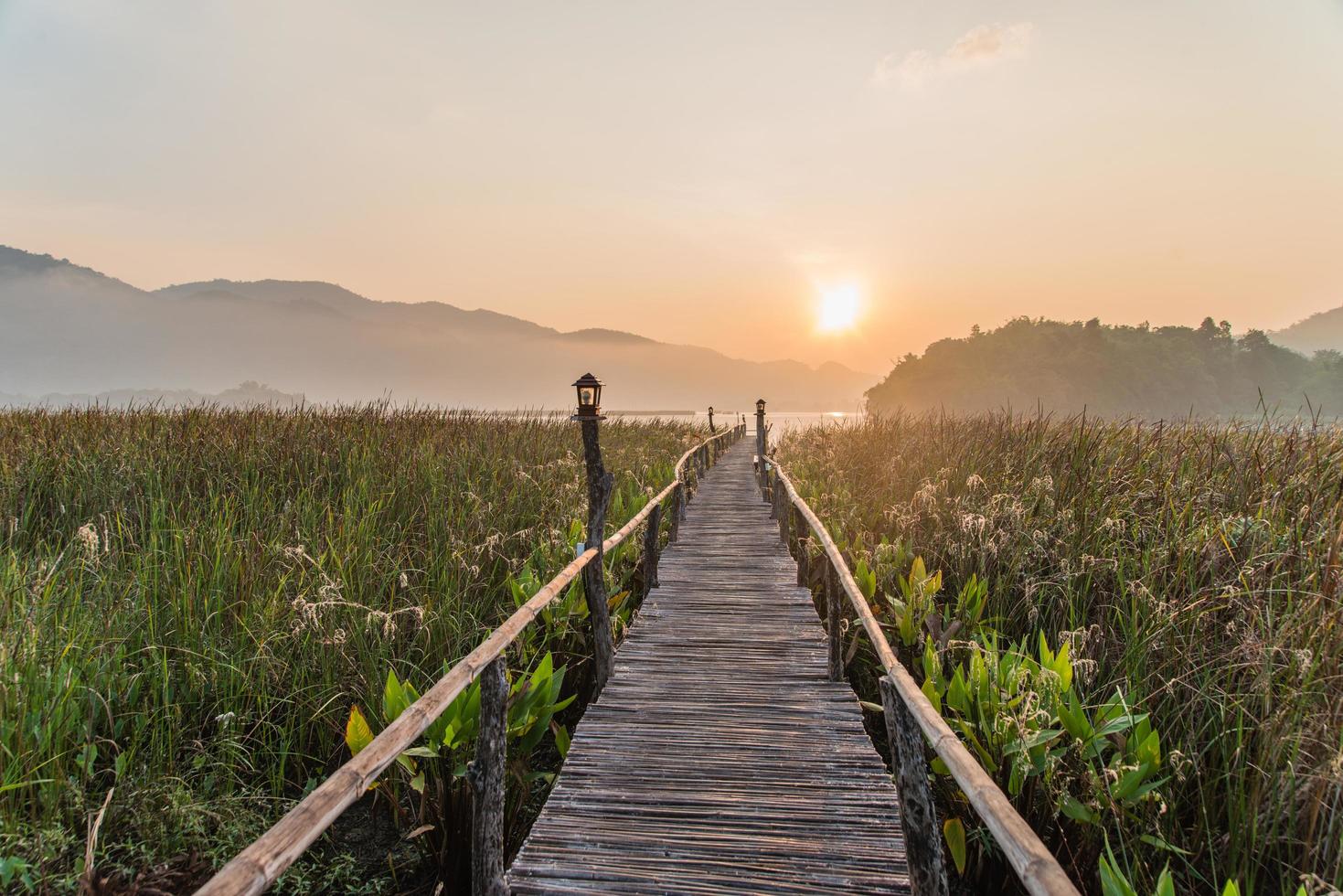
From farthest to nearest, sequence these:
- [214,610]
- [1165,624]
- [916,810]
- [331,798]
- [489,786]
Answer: [214,610] < [1165,624] < [489,786] < [916,810] < [331,798]

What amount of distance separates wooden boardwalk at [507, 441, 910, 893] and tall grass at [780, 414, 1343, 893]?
61 cm

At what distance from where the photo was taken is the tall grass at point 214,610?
266cm

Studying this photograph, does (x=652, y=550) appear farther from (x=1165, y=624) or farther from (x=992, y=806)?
(x=992, y=806)

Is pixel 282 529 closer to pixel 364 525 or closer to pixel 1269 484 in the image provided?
pixel 364 525

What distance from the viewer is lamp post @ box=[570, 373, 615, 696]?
4434 mm

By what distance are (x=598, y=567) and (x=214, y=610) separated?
8.42 feet

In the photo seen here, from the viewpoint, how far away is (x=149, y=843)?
2.62m

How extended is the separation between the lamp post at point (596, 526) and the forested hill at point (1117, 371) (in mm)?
72898

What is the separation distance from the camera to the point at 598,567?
4.62 metres

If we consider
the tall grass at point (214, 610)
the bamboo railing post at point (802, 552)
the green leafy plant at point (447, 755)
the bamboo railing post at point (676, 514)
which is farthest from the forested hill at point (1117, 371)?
the green leafy plant at point (447, 755)

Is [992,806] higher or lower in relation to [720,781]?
higher

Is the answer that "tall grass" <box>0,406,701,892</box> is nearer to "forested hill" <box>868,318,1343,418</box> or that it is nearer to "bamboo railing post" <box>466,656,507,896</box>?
"bamboo railing post" <box>466,656,507,896</box>

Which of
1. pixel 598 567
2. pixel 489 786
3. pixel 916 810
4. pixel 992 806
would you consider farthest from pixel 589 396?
pixel 992 806

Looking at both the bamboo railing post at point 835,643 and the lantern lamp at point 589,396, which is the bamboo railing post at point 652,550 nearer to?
the lantern lamp at point 589,396
